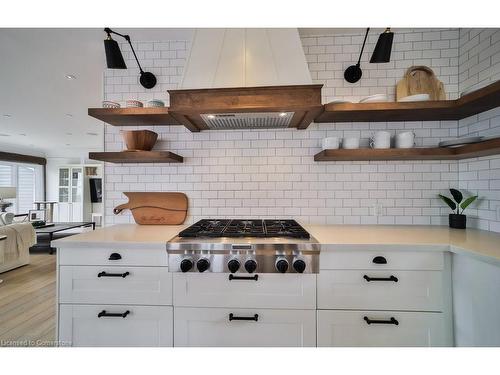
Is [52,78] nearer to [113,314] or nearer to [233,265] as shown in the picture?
[113,314]

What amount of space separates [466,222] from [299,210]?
1.30 meters

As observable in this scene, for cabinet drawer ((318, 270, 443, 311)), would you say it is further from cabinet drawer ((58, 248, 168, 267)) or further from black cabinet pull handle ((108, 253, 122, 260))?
black cabinet pull handle ((108, 253, 122, 260))

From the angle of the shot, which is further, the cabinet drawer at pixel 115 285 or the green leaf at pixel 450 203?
the green leaf at pixel 450 203

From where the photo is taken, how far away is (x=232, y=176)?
77.4 inches

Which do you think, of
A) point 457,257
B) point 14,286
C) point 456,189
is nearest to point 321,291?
point 457,257

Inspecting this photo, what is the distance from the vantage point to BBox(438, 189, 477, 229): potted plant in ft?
5.48

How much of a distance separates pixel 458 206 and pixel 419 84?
41.2 inches

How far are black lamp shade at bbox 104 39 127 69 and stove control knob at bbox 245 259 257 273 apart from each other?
1.60m

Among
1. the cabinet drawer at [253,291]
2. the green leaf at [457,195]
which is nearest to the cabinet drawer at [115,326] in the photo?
the cabinet drawer at [253,291]

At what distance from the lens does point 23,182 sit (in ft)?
23.0

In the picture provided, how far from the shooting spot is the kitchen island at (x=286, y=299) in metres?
1.24

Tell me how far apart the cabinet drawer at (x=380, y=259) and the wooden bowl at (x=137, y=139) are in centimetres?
158

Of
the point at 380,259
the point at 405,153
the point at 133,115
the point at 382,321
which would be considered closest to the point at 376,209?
the point at 405,153

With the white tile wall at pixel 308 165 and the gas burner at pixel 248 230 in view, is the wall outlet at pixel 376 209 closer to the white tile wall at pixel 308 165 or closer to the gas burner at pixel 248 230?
the white tile wall at pixel 308 165
